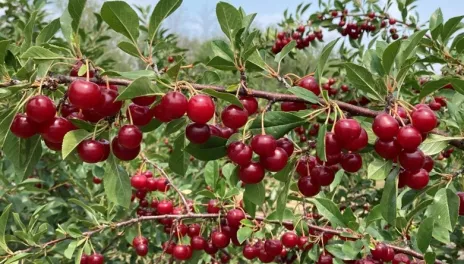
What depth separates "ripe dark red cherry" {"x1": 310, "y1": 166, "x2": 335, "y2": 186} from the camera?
1.45m

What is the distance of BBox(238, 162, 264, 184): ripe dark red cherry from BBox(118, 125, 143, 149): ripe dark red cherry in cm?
32

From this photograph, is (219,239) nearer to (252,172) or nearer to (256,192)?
(256,192)

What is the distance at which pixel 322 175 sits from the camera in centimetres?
144

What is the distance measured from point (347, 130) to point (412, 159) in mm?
223

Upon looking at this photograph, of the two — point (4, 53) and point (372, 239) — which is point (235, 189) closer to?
point (372, 239)

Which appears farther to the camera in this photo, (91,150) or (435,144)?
(435,144)

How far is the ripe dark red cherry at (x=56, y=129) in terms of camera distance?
1269 millimetres

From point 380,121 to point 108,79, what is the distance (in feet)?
2.53

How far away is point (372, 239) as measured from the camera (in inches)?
80.2

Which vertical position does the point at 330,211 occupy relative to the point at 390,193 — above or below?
below

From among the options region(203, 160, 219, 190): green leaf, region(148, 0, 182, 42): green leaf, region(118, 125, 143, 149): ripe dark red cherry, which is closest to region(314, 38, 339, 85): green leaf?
region(148, 0, 182, 42): green leaf

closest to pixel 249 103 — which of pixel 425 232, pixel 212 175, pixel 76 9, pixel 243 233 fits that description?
pixel 76 9

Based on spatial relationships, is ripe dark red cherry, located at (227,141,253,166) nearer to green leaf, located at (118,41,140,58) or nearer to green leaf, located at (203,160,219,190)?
green leaf, located at (118,41,140,58)

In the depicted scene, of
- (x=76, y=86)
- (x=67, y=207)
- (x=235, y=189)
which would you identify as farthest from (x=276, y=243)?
(x=67, y=207)
